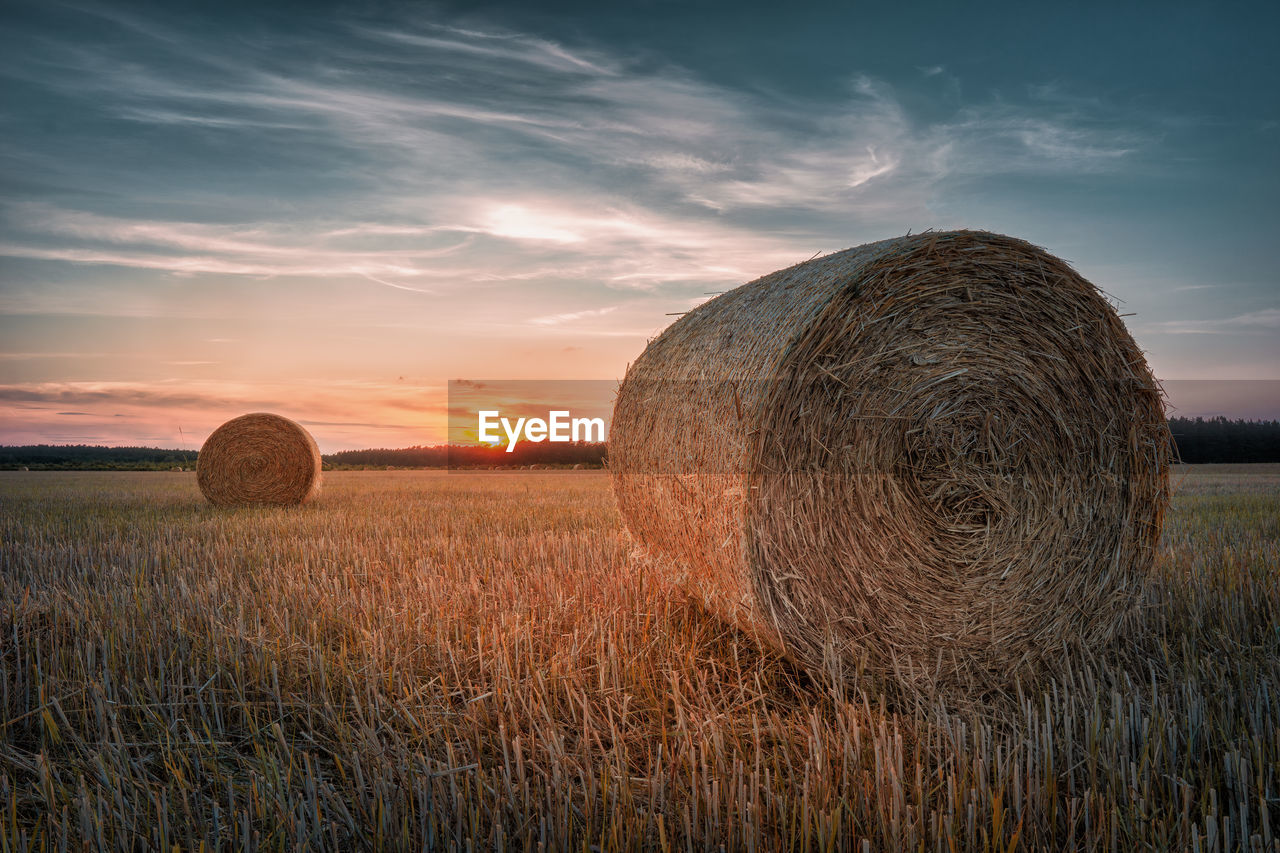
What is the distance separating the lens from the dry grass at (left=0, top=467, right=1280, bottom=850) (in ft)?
8.02

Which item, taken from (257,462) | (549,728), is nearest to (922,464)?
(549,728)

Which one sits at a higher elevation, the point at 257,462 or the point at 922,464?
the point at 922,464

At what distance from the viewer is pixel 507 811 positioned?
2.57 m

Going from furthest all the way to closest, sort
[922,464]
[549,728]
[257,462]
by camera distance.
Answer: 1. [257,462]
2. [922,464]
3. [549,728]

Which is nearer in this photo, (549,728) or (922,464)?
(549,728)

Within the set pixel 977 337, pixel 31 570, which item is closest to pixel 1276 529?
pixel 977 337

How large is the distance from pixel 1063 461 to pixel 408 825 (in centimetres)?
400

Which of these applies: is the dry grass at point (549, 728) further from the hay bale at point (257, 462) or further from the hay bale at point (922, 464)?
the hay bale at point (257, 462)

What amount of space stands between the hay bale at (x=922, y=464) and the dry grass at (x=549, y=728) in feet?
1.24

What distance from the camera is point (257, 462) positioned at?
43.5ft

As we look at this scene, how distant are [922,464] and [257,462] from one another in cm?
1214

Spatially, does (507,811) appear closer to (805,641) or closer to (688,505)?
(805,641)

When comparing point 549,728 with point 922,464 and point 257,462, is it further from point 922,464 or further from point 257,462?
point 257,462

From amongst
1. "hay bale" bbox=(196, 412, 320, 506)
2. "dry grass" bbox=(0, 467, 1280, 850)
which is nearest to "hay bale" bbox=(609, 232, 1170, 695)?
"dry grass" bbox=(0, 467, 1280, 850)
